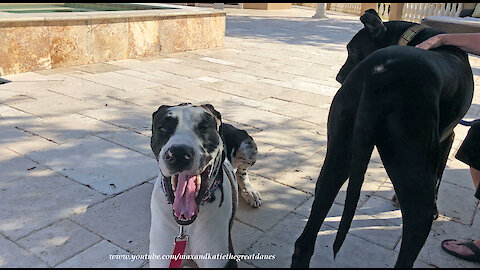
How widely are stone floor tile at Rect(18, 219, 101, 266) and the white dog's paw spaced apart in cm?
138

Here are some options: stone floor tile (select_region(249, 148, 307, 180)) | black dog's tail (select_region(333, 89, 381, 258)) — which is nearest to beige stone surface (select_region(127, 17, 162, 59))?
stone floor tile (select_region(249, 148, 307, 180))

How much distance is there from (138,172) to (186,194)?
1928mm

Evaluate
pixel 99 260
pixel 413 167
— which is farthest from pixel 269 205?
pixel 413 167

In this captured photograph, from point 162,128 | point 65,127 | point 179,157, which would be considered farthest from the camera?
point 65,127

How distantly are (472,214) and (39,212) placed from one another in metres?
4.02

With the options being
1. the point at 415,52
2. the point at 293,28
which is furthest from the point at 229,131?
the point at 293,28

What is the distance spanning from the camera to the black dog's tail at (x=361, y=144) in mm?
2320

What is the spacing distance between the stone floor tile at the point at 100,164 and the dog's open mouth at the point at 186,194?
1.55 m

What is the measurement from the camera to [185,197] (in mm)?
2572

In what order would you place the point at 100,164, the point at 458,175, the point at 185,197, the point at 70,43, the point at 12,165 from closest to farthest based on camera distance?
the point at 185,197 → the point at 12,165 → the point at 100,164 → the point at 458,175 → the point at 70,43

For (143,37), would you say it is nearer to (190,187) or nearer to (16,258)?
(16,258)

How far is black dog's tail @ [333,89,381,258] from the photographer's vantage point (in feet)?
7.61

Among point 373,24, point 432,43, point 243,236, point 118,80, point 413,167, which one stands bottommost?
point 243,236

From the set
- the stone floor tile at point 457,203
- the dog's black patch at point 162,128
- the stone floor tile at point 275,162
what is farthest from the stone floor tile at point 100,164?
the stone floor tile at point 457,203
